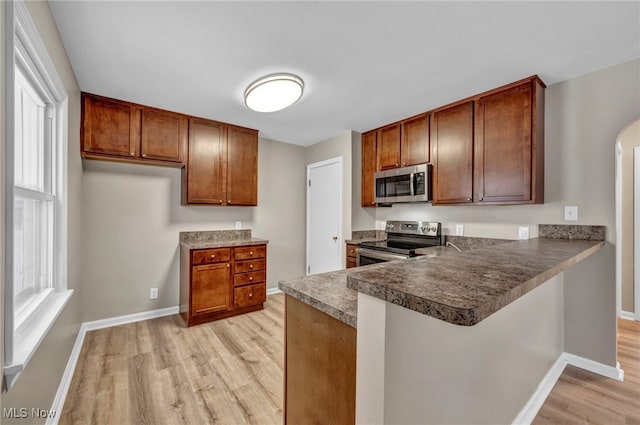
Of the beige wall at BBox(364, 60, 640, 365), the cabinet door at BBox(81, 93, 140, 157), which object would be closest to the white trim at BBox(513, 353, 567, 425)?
the beige wall at BBox(364, 60, 640, 365)

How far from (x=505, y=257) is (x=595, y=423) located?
1.35 metres

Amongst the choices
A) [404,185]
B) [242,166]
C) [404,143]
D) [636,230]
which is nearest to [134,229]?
[242,166]

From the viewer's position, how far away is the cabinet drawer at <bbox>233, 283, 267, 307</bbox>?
129 inches

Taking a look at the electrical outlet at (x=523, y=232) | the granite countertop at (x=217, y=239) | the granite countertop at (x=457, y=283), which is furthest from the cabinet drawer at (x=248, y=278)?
the electrical outlet at (x=523, y=232)

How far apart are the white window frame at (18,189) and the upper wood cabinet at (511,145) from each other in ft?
10.2

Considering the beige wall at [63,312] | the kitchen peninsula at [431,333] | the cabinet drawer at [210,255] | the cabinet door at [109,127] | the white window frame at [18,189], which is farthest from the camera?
the cabinet drawer at [210,255]

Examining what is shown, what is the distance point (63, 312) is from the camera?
1886mm

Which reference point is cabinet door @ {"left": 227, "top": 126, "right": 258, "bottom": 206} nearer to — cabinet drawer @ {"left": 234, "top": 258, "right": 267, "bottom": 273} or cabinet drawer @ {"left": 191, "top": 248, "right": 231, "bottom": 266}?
cabinet drawer @ {"left": 191, "top": 248, "right": 231, "bottom": 266}

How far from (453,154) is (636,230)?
2.31 meters

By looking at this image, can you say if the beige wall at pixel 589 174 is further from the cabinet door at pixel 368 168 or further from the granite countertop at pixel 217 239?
the granite countertop at pixel 217 239

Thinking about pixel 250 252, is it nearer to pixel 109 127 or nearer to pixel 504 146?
pixel 109 127

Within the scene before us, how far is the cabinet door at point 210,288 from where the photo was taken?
299cm

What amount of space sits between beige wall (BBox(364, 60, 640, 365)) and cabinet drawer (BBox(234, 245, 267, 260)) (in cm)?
289

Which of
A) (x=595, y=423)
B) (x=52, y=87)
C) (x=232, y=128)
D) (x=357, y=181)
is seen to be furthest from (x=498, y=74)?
(x=52, y=87)
